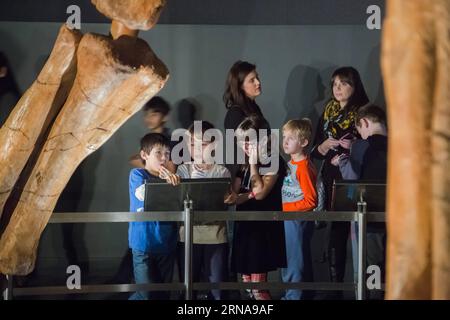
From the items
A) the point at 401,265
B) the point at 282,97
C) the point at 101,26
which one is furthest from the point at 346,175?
the point at 401,265

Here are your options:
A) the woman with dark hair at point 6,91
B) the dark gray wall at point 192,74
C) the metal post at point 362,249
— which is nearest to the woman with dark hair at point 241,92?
the dark gray wall at point 192,74

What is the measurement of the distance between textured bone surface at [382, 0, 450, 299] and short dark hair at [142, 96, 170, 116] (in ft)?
9.20

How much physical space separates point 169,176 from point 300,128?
695mm

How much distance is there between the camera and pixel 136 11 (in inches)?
92.4

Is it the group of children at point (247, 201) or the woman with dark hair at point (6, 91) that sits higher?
the woman with dark hair at point (6, 91)

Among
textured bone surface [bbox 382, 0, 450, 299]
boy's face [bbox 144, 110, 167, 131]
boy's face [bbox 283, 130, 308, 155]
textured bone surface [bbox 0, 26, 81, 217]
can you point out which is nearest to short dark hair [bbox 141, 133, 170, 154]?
boy's face [bbox 144, 110, 167, 131]

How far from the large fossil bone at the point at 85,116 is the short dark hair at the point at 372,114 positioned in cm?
180

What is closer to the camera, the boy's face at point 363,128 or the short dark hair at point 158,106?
the boy's face at point 363,128

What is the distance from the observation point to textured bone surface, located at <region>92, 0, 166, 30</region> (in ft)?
7.69

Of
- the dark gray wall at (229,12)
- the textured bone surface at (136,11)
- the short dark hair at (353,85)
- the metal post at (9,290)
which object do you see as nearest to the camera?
the textured bone surface at (136,11)

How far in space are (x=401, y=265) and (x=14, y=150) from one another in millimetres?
1442

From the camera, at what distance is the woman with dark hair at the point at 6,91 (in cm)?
437

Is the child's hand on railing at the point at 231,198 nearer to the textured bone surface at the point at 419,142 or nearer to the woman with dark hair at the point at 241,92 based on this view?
the woman with dark hair at the point at 241,92

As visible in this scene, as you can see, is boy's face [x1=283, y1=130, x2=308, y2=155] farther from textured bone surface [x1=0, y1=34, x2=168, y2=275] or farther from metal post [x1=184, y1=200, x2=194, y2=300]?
textured bone surface [x1=0, y1=34, x2=168, y2=275]
